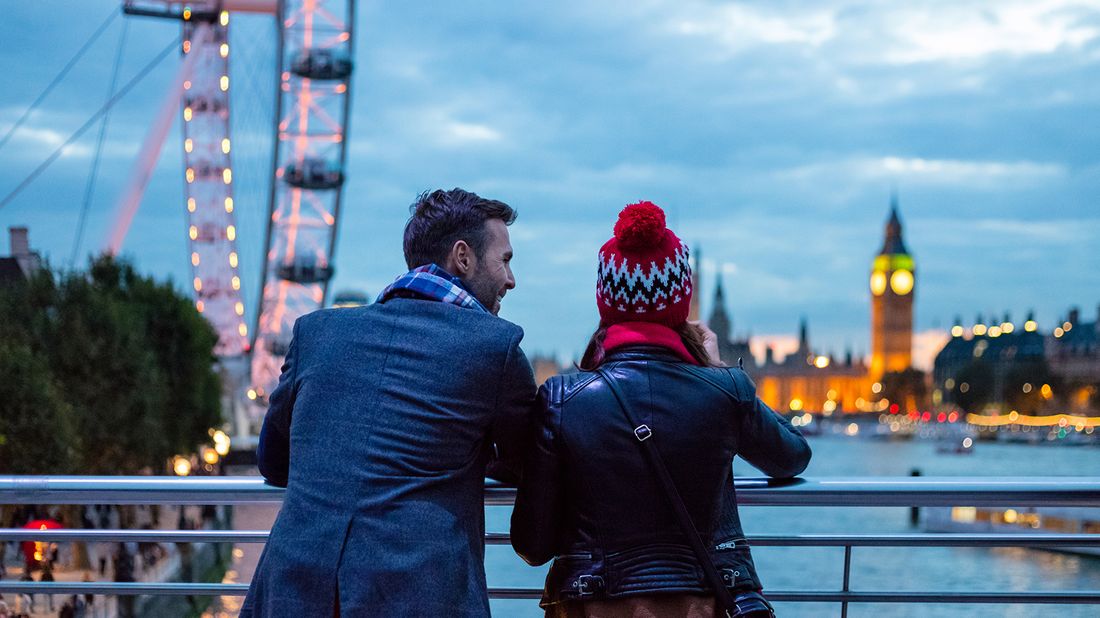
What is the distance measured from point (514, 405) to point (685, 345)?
33 cm

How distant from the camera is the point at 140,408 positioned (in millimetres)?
24953

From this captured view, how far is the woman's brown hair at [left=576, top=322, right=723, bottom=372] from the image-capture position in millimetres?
2361

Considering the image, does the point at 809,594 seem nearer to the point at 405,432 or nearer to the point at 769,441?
the point at 769,441

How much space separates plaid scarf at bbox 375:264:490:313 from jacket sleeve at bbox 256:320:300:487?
0.18 m

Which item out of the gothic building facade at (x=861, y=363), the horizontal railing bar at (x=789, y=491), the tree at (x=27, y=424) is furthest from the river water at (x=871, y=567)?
the gothic building facade at (x=861, y=363)

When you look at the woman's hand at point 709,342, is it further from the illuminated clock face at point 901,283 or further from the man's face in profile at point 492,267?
the illuminated clock face at point 901,283

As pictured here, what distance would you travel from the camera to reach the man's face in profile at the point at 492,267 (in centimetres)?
234

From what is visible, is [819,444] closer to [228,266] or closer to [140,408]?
[228,266]

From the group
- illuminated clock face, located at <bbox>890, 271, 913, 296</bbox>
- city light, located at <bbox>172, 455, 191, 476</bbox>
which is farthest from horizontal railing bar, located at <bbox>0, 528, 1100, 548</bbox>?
illuminated clock face, located at <bbox>890, 271, 913, 296</bbox>

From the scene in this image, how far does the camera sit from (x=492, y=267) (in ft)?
7.70

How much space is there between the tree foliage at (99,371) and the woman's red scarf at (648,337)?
734 inches

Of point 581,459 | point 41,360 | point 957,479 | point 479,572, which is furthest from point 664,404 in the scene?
point 41,360

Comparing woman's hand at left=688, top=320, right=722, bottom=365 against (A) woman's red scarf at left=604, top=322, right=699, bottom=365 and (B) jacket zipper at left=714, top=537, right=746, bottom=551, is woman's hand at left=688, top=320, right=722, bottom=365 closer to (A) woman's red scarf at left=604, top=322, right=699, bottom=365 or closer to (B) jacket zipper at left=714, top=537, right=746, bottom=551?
(A) woman's red scarf at left=604, top=322, right=699, bottom=365

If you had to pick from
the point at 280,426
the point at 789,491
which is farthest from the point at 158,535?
the point at 789,491
